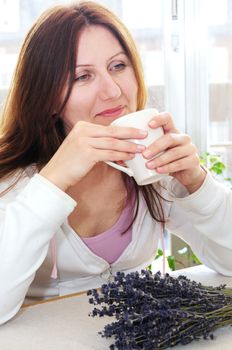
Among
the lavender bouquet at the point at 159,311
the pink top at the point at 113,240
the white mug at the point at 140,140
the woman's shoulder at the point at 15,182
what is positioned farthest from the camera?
the pink top at the point at 113,240

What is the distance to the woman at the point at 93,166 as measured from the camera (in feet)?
4.20

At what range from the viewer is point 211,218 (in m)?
1.31

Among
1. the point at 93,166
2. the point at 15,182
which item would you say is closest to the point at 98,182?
the point at 93,166

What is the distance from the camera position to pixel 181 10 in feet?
8.52

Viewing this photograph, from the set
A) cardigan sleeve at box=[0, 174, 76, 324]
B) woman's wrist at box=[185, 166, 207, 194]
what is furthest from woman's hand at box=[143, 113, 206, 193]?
cardigan sleeve at box=[0, 174, 76, 324]

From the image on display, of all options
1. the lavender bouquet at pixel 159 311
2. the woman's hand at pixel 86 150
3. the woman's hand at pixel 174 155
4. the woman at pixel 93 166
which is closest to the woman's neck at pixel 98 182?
the woman at pixel 93 166

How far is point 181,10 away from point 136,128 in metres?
1.77

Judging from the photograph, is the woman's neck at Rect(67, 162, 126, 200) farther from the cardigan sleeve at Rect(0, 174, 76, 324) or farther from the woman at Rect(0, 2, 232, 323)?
the cardigan sleeve at Rect(0, 174, 76, 324)

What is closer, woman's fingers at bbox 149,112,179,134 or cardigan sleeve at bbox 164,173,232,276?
woman's fingers at bbox 149,112,179,134

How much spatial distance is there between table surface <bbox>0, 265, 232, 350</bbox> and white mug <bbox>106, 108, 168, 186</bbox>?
0.84 ft

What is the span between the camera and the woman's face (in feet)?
4.22

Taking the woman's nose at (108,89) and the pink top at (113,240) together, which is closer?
the woman's nose at (108,89)

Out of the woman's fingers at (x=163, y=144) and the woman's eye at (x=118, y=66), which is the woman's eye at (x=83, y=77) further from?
the woman's fingers at (x=163, y=144)

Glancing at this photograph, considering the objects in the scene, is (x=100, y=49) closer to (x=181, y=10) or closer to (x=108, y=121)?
(x=108, y=121)
